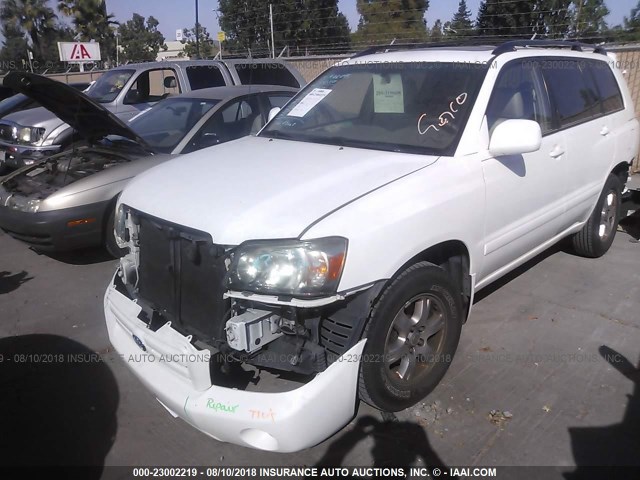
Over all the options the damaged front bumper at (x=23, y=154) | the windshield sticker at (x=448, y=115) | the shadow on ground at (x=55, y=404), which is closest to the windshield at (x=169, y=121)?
the damaged front bumper at (x=23, y=154)

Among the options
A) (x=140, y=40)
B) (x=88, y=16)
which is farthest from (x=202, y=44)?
(x=140, y=40)

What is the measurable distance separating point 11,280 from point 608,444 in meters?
4.96

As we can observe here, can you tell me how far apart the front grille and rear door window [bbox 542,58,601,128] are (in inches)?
116

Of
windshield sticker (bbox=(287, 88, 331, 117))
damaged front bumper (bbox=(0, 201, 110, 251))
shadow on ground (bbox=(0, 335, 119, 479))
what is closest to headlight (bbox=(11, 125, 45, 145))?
damaged front bumper (bbox=(0, 201, 110, 251))

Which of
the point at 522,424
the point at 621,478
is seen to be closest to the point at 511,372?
the point at 522,424

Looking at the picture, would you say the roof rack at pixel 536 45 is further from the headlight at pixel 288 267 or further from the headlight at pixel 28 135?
the headlight at pixel 28 135

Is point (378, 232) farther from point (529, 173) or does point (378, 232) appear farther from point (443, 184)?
point (529, 173)

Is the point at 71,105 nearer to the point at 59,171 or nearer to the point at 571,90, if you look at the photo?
the point at 59,171

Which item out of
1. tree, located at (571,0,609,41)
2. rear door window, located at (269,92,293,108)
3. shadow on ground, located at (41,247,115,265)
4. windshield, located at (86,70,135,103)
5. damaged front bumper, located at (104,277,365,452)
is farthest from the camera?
tree, located at (571,0,609,41)

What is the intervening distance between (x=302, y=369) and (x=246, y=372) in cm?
51

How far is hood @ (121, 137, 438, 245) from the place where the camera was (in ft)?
8.03

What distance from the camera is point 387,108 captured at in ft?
11.7

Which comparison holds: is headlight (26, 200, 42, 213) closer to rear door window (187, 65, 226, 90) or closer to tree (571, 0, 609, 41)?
rear door window (187, 65, 226, 90)

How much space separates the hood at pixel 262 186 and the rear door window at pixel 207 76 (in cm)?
645
